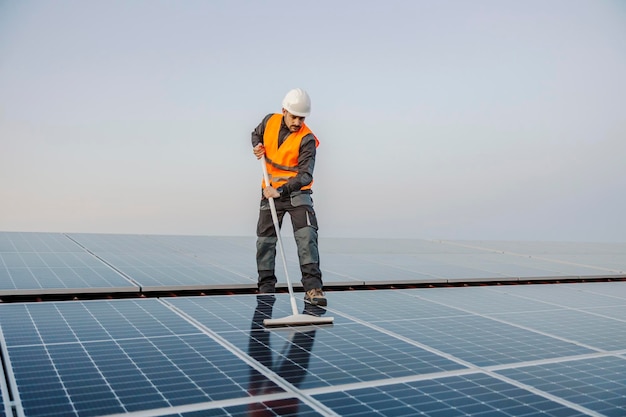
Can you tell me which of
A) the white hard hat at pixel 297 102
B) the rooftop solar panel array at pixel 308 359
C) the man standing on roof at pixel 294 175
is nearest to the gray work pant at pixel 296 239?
the man standing on roof at pixel 294 175

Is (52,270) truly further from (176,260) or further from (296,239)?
(296,239)

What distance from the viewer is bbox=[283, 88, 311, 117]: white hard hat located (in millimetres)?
6668

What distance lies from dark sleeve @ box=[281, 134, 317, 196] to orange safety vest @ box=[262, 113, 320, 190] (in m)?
0.05

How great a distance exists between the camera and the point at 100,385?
11.8ft

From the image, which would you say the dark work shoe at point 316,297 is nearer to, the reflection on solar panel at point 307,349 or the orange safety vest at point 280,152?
the reflection on solar panel at point 307,349

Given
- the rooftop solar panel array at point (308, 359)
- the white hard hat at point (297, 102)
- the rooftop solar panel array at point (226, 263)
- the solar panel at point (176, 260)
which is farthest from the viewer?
the solar panel at point (176, 260)

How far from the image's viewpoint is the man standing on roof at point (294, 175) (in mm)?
6699

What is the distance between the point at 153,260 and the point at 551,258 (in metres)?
6.84

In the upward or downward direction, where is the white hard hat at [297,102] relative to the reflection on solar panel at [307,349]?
Result: upward

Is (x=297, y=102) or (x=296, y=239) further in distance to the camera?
(x=296, y=239)

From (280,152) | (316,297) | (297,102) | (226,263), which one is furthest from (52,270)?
(297,102)

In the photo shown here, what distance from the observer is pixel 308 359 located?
14.3ft

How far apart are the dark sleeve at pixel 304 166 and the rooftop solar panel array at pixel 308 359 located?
108 centimetres

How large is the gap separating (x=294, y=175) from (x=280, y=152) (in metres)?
0.26
